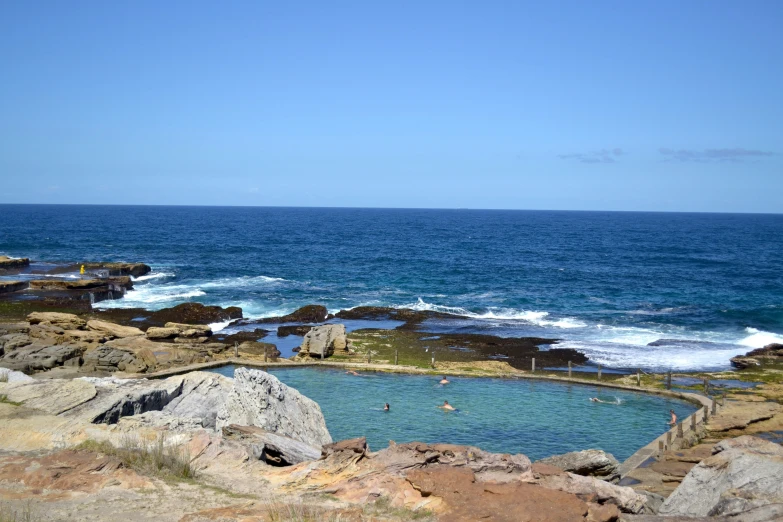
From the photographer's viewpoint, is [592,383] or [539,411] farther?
[592,383]

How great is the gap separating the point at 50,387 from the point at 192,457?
7.75 meters

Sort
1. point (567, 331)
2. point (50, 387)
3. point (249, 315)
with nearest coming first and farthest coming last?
1. point (50, 387)
2. point (567, 331)
3. point (249, 315)

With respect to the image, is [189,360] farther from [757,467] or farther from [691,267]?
[691,267]

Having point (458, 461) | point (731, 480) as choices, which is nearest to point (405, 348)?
point (458, 461)

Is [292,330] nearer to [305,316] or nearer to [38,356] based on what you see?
[305,316]

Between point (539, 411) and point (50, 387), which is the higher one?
point (50, 387)

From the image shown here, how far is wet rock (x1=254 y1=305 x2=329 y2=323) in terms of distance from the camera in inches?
2191

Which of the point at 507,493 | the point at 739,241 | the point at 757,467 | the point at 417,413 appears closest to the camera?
the point at 507,493

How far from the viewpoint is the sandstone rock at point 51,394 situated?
780 inches

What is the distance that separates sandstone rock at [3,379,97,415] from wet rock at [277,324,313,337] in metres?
29.1

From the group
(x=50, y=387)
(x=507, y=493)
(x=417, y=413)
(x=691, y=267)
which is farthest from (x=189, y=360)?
(x=691, y=267)

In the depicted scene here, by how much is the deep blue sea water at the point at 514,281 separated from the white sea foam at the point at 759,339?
13 centimetres

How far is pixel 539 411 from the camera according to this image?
31266 mm

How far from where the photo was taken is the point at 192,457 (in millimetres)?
16172
